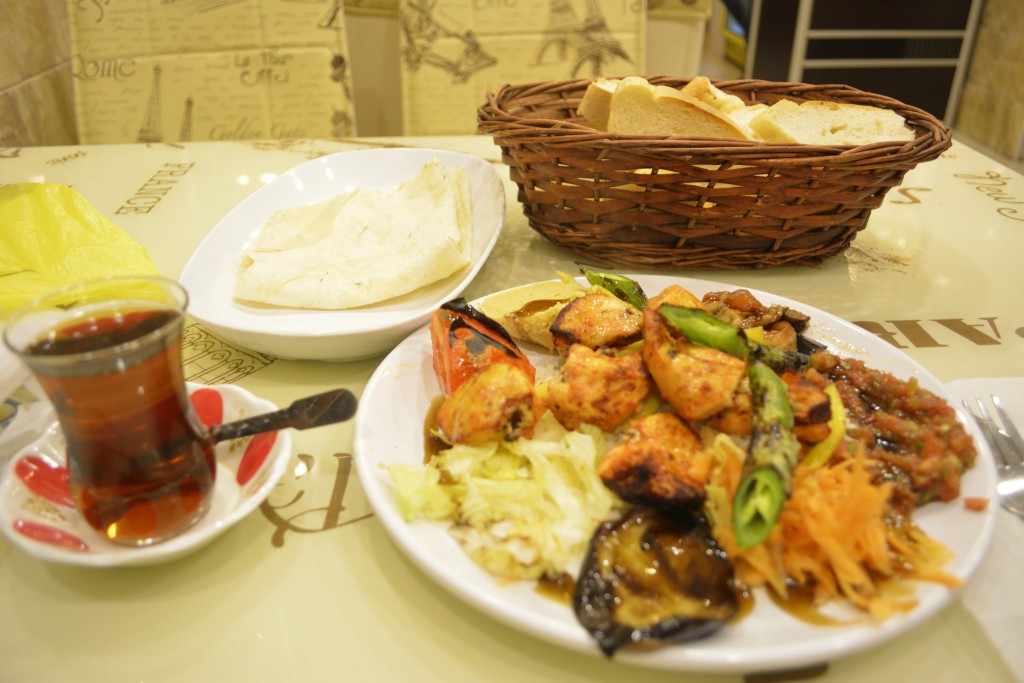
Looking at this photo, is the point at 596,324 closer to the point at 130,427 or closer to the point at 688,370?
the point at 688,370

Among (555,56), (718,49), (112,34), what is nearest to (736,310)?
(555,56)

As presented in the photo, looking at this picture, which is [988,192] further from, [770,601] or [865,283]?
[770,601]

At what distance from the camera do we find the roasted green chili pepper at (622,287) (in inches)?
53.7

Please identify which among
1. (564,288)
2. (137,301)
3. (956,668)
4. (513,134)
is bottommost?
(956,668)

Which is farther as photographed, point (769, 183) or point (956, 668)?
point (769, 183)

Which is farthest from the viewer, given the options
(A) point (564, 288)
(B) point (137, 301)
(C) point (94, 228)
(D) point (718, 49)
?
(D) point (718, 49)

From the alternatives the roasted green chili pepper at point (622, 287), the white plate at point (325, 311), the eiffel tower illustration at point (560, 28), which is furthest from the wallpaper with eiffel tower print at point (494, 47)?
the roasted green chili pepper at point (622, 287)

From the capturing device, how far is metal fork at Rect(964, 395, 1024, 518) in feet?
3.29

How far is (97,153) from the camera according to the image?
2475mm

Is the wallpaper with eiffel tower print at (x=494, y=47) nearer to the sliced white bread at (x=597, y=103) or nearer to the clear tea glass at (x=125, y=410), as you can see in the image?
the sliced white bread at (x=597, y=103)

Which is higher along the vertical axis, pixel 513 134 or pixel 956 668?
pixel 513 134

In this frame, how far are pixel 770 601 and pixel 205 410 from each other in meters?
0.89

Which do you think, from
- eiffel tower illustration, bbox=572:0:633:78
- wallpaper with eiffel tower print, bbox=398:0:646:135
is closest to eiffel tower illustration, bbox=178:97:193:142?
wallpaper with eiffel tower print, bbox=398:0:646:135

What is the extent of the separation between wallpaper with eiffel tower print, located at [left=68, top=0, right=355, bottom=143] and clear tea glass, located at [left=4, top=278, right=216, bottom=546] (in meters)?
2.37
